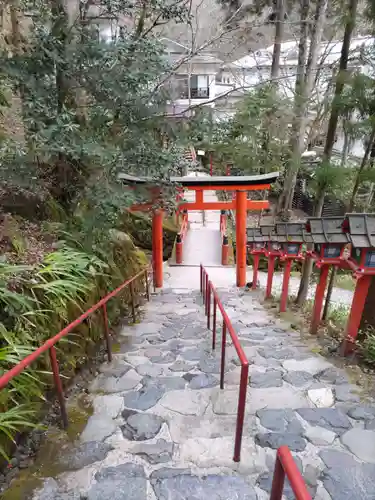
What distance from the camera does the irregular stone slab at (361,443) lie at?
7.80 feet

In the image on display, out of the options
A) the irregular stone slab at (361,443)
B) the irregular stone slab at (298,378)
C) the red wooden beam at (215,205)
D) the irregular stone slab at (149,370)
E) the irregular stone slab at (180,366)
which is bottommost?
the irregular stone slab at (180,366)

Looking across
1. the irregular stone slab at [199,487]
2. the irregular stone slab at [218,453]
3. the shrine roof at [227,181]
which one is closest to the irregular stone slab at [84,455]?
the irregular stone slab at [199,487]

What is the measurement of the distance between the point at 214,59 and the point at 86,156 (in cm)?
2448

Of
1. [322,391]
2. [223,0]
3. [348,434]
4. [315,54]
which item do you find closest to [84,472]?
[348,434]

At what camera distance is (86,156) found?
13.8 feet

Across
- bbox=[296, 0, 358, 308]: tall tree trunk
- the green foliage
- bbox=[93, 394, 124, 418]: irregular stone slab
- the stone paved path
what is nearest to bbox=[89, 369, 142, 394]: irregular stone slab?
the stone paved path

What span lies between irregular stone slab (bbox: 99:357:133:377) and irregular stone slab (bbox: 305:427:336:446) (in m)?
1.83

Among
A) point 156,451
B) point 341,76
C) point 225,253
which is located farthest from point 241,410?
point 225,253

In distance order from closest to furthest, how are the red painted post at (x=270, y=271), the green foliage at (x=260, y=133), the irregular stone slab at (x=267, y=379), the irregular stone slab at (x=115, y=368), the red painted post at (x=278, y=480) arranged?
the red painted post at (x=278, y=480), the irregular stone slab at (x=267, y=379), the irregular stone slab at (x=115, y=368), the red painted post at (x=270, y=271), the green foliage at (x=260, y=133)

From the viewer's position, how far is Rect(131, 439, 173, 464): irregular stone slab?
2.32 meters

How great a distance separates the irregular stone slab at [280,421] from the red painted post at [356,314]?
157 centimetres

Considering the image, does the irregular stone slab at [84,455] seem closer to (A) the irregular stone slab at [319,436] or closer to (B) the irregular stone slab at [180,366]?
(B) the irregular stone slab at [180,366]

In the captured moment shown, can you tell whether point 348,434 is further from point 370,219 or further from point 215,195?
point 215,195

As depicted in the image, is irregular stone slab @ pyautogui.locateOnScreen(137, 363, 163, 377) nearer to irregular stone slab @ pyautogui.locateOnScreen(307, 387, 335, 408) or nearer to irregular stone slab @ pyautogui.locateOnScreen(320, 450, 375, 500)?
irregular stone slab @ pyautogui.locateOnScreen(307, 387, 335, 408)
